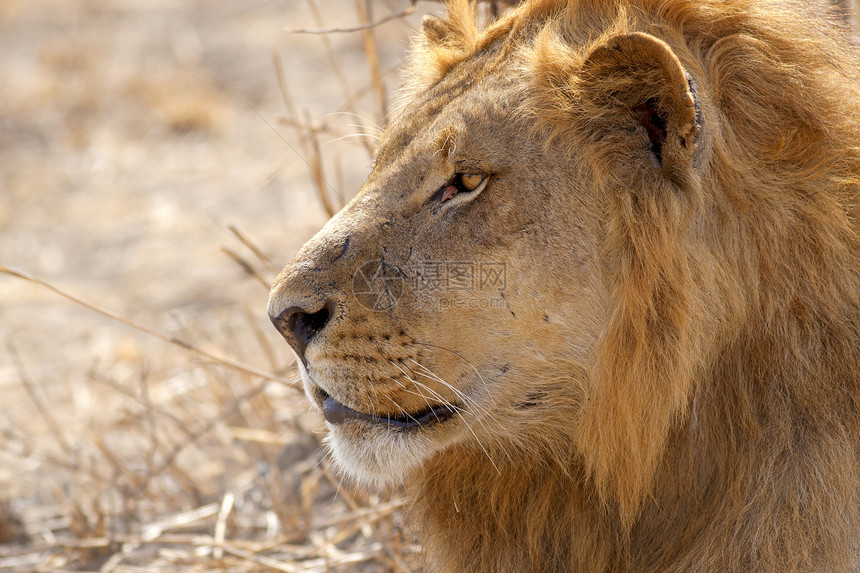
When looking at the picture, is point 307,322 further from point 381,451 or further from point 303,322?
point 381,451

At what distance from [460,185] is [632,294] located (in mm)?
499

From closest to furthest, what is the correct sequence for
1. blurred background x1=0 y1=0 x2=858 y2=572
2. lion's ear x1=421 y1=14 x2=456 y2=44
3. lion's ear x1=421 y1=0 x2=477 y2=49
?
1. lion's ear x1=421 y1=0 x2=477 y2=49
2. lion's ear x1=421 y1=14 x2=456 y2=44
3. blurred background x1=0 y1=0 x2=858 y2=572

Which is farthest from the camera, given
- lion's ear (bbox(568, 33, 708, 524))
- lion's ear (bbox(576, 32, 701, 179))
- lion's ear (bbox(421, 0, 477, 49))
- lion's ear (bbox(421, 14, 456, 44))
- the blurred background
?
the blurred background

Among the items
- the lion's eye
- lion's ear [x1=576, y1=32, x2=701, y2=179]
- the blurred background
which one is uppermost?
lion's ear [x1=576, y1=32, x2=701, y2=179]

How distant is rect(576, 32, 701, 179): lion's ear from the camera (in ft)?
6.47

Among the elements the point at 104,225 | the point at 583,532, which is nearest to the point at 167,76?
the point at 104,225

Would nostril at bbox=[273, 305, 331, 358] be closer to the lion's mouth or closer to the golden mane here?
the lion's mouth

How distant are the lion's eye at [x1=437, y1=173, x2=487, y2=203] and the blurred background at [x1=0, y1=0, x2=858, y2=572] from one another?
2.40 feet

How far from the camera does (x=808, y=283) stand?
2.16 metres

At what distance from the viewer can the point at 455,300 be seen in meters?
2.21

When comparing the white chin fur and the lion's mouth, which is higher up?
the lion's mouth

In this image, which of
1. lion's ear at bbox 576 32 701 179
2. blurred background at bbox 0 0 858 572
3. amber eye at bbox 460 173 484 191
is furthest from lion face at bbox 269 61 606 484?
blurred background at bbox 0 0 858 572
